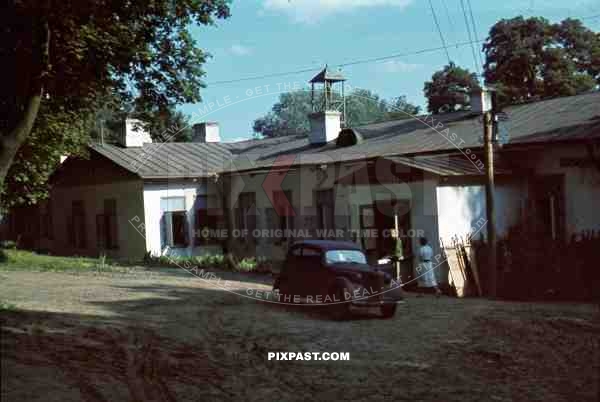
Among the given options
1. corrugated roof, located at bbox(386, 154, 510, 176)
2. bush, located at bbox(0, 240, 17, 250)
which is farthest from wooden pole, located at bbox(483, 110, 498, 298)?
bush, located at bbox(0, 240, 17, 250)

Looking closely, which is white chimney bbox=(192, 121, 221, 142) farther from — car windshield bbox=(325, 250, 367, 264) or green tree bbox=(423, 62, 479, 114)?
car windshield bbox=(325, 250, 367, 264)

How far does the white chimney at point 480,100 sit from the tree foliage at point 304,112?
22.4 meters

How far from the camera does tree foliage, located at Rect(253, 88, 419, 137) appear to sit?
158 ft

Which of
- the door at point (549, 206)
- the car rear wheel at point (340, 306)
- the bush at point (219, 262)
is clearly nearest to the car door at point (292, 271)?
the car rear wheel at point (340, 306)

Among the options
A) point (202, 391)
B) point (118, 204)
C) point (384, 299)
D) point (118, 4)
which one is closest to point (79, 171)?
point (118, 204)

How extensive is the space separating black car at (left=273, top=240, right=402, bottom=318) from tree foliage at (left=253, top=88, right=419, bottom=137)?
1290 inches

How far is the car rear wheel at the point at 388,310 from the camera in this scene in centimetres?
1353

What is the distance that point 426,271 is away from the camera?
17547 millimetres

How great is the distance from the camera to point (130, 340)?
10992mm

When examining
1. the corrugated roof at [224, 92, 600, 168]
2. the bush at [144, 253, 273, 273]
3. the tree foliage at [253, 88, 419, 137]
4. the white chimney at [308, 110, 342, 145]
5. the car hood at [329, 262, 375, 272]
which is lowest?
the bush at [144, 253, 273, 273]

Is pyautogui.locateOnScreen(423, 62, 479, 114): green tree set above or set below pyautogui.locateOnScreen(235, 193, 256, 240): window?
above

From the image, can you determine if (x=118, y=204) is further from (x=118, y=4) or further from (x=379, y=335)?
(x=379, y=335)

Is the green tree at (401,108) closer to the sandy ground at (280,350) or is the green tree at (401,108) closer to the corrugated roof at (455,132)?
the corrugated roof at (455,132)

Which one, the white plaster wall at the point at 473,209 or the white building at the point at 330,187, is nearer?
the white plaster wall at the point at 473,209
